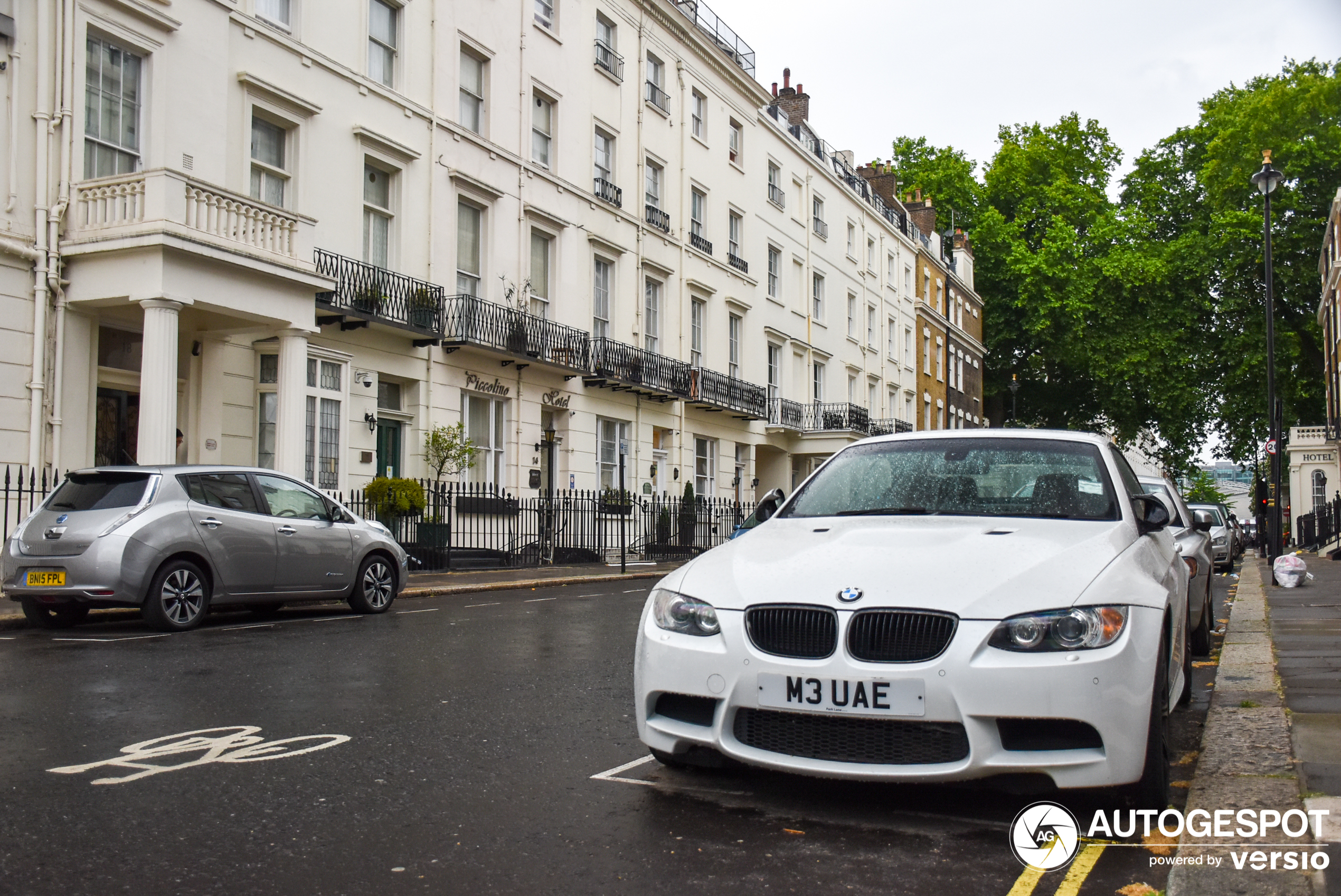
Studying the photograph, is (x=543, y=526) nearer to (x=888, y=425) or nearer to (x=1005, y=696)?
(x=1005, y=696)

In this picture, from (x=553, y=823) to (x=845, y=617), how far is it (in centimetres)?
130

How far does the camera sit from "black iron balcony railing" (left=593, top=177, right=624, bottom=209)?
1129 inches

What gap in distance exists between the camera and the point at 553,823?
427 cm

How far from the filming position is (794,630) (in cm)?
425

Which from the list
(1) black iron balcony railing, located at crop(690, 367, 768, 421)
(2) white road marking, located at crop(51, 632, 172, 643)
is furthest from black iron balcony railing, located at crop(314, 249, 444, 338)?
(1) black iron balcony railing, located at crop(690, 367, 768, 421)

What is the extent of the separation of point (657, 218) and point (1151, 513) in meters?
26.8

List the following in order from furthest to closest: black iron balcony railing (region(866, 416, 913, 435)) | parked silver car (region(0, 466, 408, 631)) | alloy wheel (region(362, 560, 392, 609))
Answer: black iron balcony railing (region(866, 416, 913, 435))
alloy wheel (region(362, 560, 392, 609))
parked silver car (region(0, 466, 408, 631))

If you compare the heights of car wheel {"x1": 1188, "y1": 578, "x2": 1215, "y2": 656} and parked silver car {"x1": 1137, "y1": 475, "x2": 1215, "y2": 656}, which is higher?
parked silver car {"x1": 1137, "y1": 475, "x2": 1215, "y2": 656}

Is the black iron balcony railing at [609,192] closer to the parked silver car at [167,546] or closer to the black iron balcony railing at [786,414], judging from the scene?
the black iron balcony railing at [786,414]

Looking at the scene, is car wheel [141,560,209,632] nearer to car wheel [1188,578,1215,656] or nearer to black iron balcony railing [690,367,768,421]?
A: car wheel [1188,578,1215,656]

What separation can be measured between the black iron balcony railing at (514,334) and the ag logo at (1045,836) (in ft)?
62.7

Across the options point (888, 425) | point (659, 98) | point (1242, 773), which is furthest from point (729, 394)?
point (1242, 773)

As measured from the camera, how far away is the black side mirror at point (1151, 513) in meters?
5.41

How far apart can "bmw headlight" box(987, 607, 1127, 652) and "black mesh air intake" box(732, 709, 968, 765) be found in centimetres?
35
